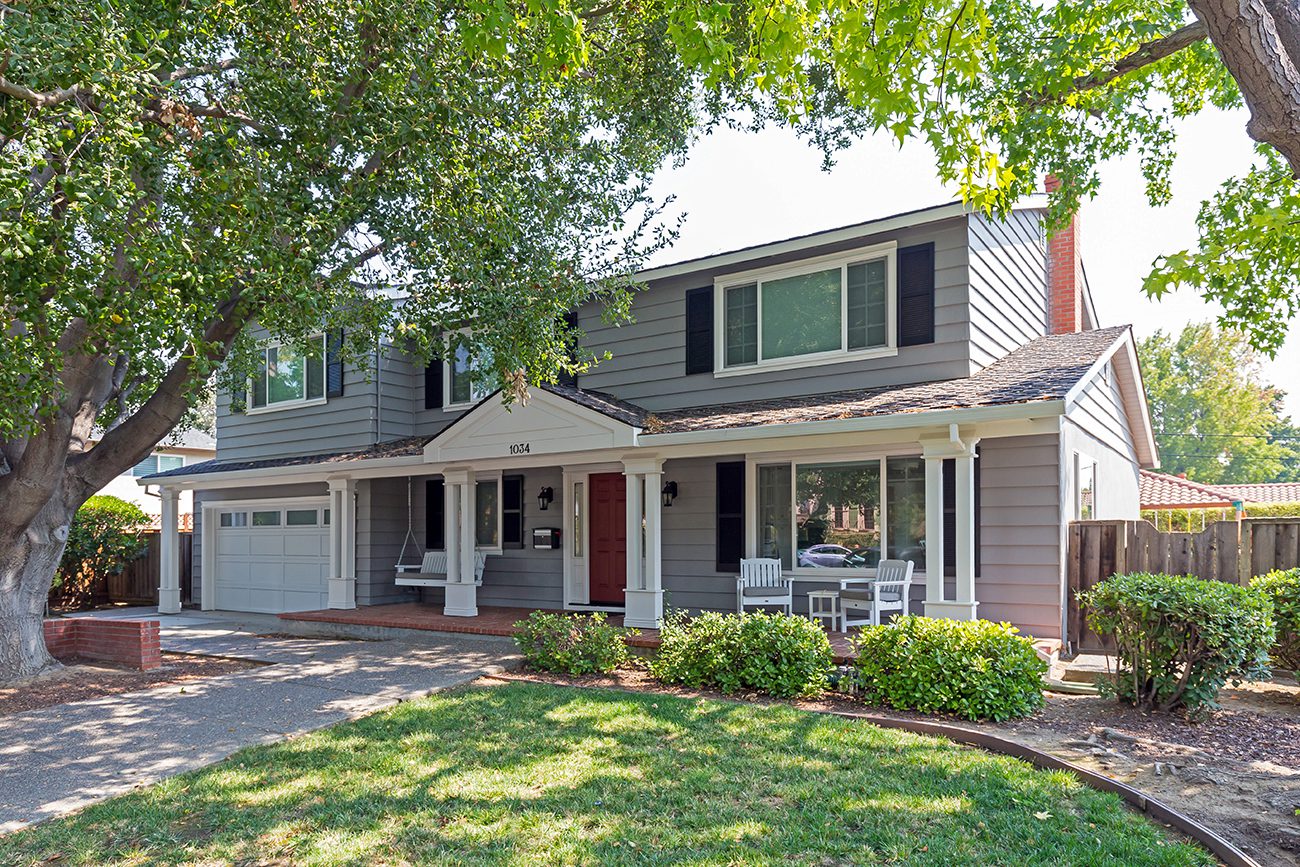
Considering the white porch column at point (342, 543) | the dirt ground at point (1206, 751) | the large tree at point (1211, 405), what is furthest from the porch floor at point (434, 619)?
the large tree at point (1211, 405)

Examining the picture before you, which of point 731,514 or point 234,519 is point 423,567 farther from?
point 234,519

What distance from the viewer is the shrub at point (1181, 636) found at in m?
6.56

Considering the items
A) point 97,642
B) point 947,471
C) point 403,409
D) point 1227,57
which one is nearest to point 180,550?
point 403,409

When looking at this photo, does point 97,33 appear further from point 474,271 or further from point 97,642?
point 97,642

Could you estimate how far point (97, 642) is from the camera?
33.7ft

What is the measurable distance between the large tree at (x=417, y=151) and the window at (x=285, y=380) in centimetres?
386

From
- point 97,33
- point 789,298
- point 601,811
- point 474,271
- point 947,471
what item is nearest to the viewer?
point 601,811

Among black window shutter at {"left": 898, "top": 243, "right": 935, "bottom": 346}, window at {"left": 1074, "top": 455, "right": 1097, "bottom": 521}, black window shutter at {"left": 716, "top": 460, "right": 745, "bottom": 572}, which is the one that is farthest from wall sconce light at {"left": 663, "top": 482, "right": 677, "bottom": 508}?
window at {"left": 1074, "top": 455, "right": 1097, "bottom": 521}

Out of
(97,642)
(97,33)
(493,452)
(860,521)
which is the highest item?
(97,33)

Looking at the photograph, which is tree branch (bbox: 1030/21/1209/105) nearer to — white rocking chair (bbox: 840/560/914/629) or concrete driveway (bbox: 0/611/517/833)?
white rocking chair (bbox: 840/560/914/629)

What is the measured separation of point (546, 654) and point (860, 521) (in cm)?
401

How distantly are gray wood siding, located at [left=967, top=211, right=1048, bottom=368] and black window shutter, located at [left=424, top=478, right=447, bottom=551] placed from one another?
28.3ft

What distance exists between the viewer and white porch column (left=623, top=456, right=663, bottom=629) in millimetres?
10266

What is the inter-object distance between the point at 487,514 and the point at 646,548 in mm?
4298
